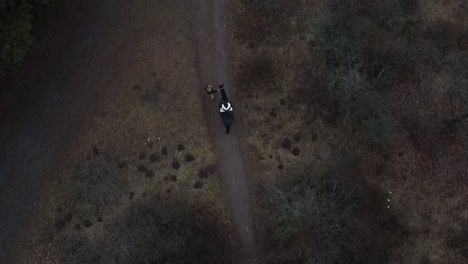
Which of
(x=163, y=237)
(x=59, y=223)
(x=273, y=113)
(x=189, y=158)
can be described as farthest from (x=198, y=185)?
(x=59, y=223)

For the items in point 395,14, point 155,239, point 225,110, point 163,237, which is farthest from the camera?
point 395,14

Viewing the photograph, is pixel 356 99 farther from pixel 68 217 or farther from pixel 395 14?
pixel 68 217

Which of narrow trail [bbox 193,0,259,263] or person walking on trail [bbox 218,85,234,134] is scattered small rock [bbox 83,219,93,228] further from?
person walking on trail [bbox 218,85,234,134]

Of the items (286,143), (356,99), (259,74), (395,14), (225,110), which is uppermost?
(395,14)

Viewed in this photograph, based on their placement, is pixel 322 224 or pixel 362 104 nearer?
pixel 322 224

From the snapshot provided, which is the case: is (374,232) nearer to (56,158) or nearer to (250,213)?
(250,213)

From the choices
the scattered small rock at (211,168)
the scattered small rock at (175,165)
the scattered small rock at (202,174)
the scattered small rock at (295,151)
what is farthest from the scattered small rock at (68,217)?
the scattered small rock at (295,151)

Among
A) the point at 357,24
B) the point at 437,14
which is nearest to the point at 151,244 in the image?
the point at 357,24
